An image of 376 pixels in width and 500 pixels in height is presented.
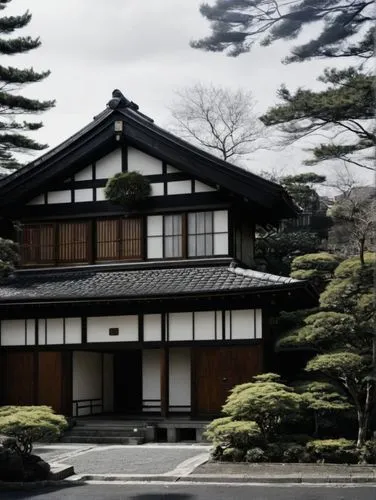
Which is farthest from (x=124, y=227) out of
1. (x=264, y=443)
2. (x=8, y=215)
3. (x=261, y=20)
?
(x=261, y=20)

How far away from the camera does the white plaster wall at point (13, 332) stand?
22.1m

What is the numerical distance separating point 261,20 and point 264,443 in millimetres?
8791

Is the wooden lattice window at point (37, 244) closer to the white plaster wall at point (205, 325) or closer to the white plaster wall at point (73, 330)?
the white plaster wall at point (73, 330)

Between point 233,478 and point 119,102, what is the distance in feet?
42.9

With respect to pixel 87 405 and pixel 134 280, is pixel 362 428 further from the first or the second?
pixel 87 405

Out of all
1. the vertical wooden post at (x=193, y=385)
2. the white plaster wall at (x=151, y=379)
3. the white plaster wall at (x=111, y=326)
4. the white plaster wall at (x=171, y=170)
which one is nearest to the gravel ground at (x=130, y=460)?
the vertical wooden post at (x=193, y=385)

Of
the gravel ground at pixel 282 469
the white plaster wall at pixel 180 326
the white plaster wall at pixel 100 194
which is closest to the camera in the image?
the gravel ground at pixel 282 469

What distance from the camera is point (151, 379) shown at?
22984 millimetres

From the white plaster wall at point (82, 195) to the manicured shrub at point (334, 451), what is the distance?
36.9 feet

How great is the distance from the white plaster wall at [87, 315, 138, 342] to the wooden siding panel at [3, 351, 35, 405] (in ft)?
6.24

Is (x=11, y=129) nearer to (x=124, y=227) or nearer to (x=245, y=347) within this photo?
(x=124, y=227)

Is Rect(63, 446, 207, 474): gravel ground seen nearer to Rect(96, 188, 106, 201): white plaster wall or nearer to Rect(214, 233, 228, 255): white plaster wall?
Rect(214, 233, 228, 255): white plaster wall

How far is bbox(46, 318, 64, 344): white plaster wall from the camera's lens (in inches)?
860

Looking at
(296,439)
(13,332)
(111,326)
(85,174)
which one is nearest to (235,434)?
(296,439)
